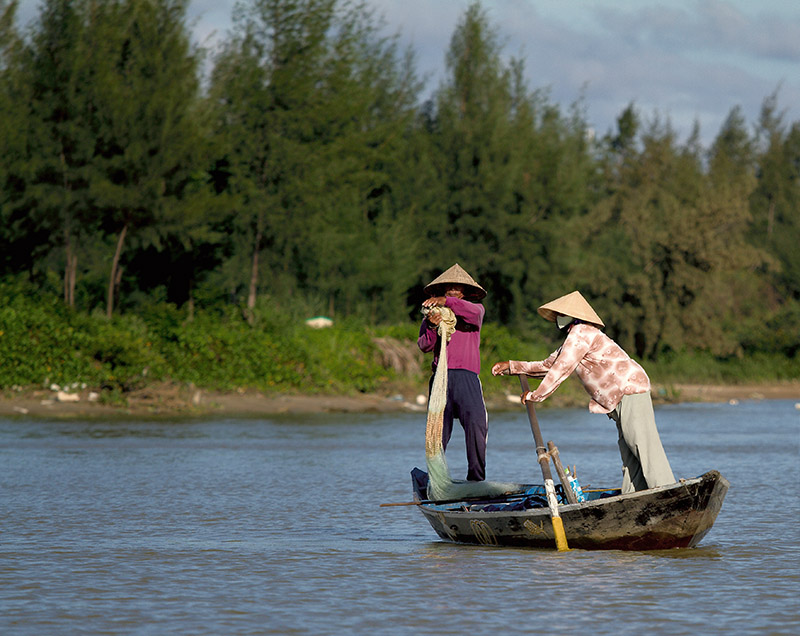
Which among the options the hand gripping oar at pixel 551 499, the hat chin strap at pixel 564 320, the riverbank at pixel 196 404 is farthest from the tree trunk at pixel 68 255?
the hand gripping oar at pixel 551 499

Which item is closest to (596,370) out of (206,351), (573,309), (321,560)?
(573,309)

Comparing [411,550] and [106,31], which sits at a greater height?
[106,31]

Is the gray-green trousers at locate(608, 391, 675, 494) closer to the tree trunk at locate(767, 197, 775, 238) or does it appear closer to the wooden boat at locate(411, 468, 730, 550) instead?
→ the wooden boat at locate(411, 468, 730, 550)

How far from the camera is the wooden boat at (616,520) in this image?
881cm

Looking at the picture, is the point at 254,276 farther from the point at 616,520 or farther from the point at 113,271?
the point at 616,520

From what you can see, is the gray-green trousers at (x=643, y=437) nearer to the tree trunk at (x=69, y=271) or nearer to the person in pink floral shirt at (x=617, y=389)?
the person in pink floral shirt at (x=617, y=389)

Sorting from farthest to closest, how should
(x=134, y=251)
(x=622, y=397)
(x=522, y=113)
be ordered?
(x=522, y=113) → (x=134, y=251) → (x=622, y=397)

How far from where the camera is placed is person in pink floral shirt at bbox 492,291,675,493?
29.8 feet

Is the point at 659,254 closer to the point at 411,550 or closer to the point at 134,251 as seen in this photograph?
the point at 134,251

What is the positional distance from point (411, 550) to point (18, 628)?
3.77 meters

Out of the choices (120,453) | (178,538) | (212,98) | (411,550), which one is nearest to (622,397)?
(411,550)

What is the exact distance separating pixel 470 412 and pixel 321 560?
2094mm

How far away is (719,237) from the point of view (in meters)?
47.8

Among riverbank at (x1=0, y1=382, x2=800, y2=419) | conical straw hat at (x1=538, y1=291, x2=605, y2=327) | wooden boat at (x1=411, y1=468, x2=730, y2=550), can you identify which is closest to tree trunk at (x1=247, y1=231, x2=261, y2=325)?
riverbank at (x1=0, y1=382, x2=800, y2=419)
